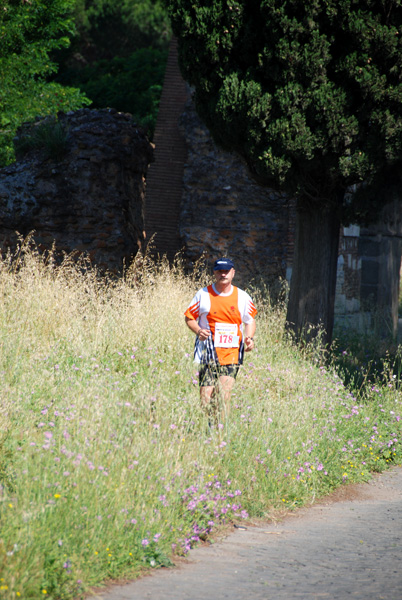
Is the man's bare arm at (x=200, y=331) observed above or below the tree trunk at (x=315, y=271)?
below

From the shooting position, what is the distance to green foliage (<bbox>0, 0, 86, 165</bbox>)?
16.3 m

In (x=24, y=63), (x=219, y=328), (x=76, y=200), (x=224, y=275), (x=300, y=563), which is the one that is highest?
(x=24, y=63)

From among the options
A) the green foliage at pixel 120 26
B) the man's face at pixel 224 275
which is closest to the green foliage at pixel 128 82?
the green foliage at pixel 120 26

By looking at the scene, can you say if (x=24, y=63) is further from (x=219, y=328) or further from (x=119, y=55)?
(x=219, y=328)

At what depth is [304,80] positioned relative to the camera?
332 inches

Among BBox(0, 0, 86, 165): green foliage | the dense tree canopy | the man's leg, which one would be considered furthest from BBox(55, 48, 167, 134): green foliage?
the man's leg

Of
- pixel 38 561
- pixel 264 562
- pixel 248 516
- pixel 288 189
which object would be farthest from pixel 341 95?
pixel 38 561

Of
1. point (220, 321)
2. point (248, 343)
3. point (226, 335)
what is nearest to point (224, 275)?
A: point (220, 321)

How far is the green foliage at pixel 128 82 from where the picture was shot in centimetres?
2265

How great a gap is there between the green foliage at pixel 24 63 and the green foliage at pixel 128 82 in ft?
14.5

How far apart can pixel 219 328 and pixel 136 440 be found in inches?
65.2

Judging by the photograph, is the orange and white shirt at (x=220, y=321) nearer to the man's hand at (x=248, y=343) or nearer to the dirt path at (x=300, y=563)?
the man's hand at (x=248, y=343)

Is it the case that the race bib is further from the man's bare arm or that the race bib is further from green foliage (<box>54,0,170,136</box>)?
green foliage (<box>54,0,170,136</box>)

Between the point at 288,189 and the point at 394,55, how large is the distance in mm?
2054
